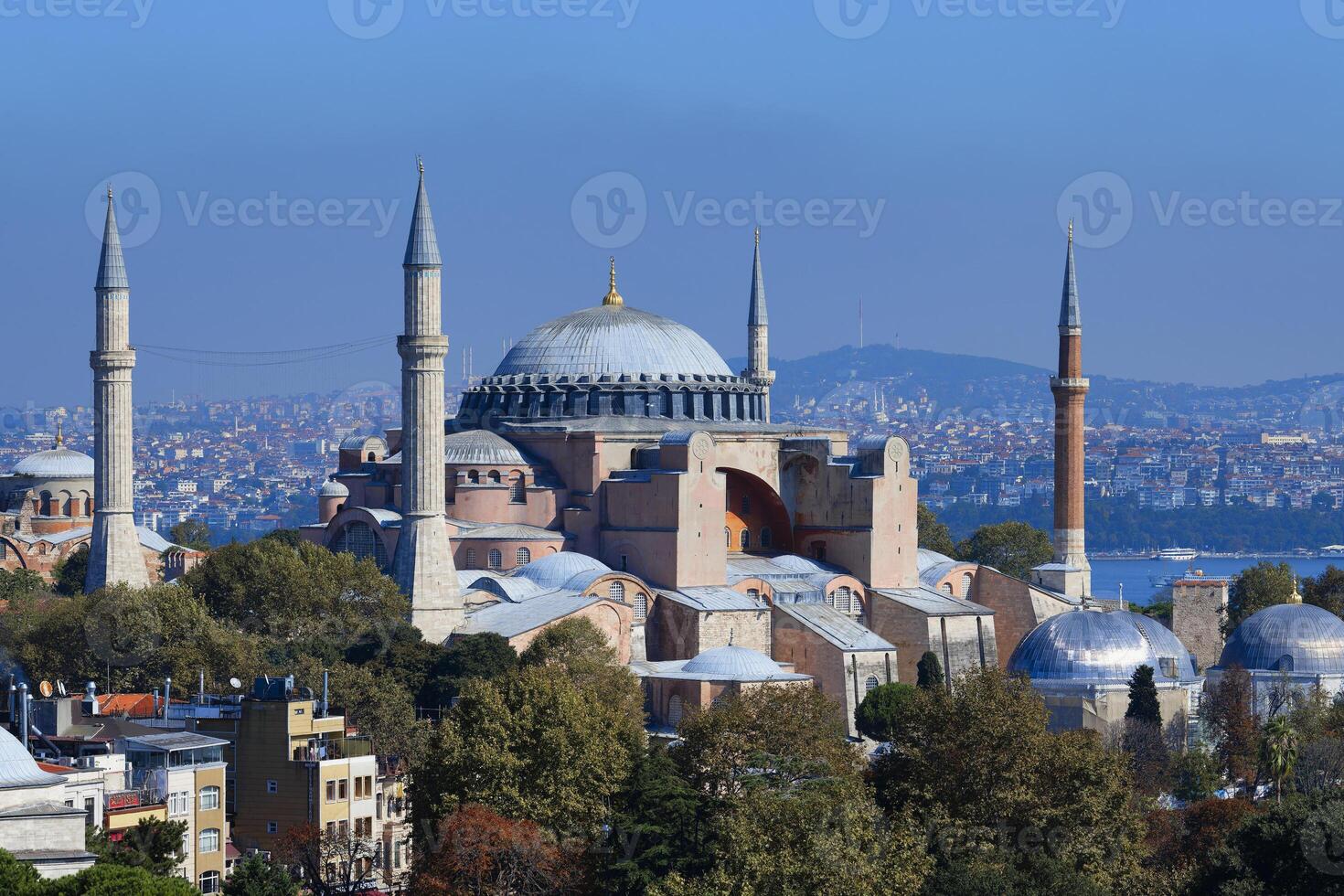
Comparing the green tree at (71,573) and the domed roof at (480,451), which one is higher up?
the domed roof at (480,451)

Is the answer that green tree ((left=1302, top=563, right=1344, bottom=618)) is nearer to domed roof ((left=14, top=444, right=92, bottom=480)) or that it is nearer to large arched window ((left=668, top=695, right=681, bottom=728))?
large arched window ((left=668, top=695, right=681, bottom=728))

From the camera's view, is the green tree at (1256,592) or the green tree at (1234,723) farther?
the green tree at (1256,592)

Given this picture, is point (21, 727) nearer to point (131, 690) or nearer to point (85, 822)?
point (85, 822)

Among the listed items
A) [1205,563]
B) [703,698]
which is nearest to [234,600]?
[703,698]

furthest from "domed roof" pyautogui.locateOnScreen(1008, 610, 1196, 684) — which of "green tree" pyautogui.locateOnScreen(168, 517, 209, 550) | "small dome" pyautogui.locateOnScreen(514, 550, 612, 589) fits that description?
A: "green tree" pyautogui.locateOnScreen(168, 517, 209, 550)

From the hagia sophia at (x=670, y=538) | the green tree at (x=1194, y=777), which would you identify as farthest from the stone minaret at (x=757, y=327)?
the green tree at (x=1194, y=777)

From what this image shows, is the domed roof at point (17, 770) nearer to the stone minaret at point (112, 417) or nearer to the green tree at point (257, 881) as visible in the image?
the green tree at point (257, 881)

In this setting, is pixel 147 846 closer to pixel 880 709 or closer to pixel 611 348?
pixel 880 709
